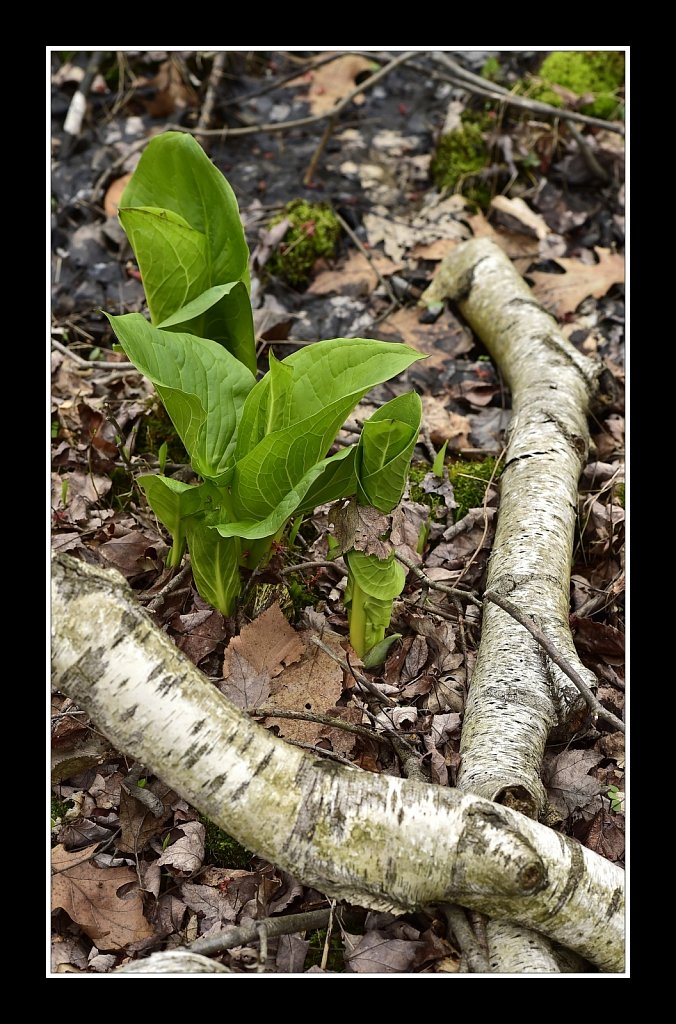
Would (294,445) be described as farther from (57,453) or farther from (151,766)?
(57,453)

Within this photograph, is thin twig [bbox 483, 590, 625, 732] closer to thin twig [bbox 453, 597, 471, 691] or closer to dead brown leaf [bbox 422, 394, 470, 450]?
thin twig [bbox 453, 597, 471, 691]

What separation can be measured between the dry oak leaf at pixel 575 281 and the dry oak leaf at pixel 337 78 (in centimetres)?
247

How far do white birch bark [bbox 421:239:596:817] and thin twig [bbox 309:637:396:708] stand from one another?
0.89ft

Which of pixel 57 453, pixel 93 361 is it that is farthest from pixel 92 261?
Result: pixel 57 453

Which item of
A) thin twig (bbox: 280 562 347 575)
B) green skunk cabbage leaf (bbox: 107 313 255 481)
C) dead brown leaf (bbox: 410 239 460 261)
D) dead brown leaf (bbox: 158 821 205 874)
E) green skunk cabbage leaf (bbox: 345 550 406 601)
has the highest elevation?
dead brown leaf (bbox: 410 239 460 261)

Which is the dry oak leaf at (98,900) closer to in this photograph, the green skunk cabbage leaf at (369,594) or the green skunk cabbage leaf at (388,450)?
the green skunk cabbage leaf at (369,594)

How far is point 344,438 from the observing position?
363 centimetres

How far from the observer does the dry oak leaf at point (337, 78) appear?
20.0 ft

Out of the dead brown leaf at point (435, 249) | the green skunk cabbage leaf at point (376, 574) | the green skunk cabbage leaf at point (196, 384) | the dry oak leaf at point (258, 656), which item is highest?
the dead brown leaf at point (435, 249)

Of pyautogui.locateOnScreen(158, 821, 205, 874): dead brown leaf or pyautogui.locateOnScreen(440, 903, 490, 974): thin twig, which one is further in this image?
pyautogui.locateOnScreen(158, 821, 205, 874): dead brown leaf

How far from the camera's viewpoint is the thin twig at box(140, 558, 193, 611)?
283 cm

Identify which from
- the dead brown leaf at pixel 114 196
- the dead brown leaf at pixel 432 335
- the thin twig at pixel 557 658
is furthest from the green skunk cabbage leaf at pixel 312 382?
the dead brown leaf at pixel 114 196

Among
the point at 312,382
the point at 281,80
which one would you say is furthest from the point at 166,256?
the point at 281,80

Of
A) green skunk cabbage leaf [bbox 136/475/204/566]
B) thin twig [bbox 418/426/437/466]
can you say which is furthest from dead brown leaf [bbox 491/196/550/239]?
green skunk cabbage leaf [bbox 136/475/204/566]
